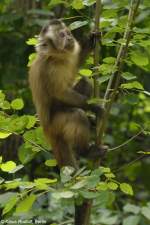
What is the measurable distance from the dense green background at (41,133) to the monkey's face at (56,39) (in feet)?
0.64

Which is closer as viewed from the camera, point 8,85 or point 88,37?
point 88,37

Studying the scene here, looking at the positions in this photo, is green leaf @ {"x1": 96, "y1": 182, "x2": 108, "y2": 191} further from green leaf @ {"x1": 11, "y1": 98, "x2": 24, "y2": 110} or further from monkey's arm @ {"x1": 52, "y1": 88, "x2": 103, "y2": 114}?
monkey's arm @ {"x1": 52, "y1": 88, "x2": 103, "y2": 114}

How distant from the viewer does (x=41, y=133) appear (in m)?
3.95

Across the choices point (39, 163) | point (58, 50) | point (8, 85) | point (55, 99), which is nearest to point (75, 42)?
point (58, 50)

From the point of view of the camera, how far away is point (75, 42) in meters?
4.30

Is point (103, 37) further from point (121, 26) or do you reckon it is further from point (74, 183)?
point (74, 183)

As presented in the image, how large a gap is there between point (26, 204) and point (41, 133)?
1.37 metres

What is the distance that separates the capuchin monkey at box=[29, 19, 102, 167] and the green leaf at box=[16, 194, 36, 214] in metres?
1.31

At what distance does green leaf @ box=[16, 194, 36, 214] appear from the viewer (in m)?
2.59

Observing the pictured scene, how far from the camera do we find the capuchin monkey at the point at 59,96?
13.4 ft

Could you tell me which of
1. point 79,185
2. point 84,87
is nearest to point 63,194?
point 79,185

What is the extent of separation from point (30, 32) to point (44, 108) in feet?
6.80

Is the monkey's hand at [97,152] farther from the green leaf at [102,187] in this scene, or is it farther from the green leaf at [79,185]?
the green leaf at [79,185]

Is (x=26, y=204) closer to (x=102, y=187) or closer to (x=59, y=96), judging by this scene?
(x=102, y=187)
